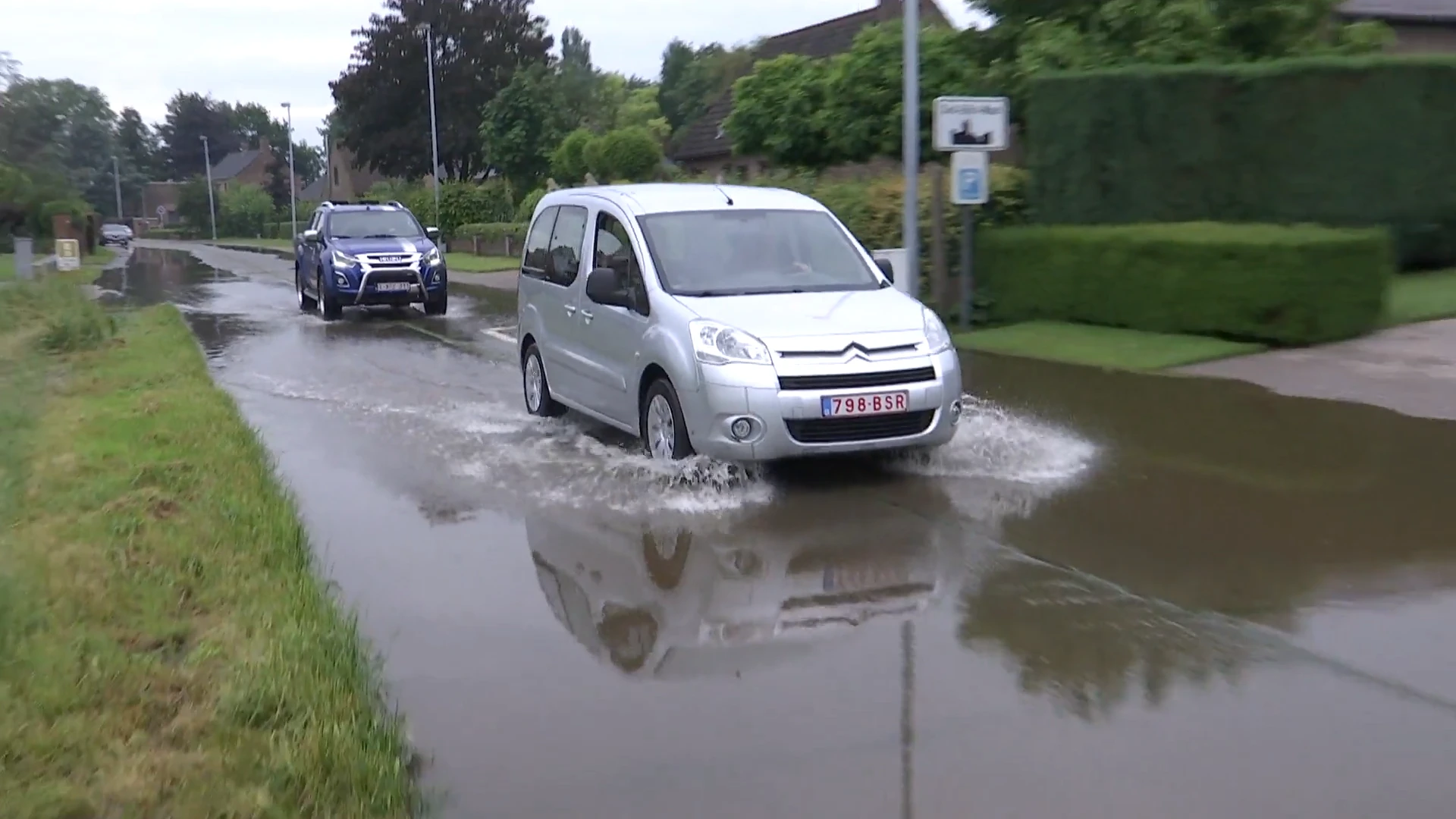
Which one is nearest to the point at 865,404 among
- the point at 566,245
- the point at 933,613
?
the point at 933,613

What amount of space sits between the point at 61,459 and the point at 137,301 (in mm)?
18615

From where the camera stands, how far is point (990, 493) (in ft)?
26.8

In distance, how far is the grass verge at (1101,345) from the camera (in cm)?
1298

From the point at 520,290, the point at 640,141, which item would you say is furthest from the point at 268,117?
the point at 520,290

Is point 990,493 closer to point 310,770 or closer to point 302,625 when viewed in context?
point 302,625

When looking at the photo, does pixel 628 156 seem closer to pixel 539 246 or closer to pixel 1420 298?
pixel 1420 298

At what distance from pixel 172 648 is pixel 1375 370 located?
32.2 feet

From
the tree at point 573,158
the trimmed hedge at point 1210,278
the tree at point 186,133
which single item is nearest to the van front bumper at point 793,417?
the trimmed hedge at point 1210,278

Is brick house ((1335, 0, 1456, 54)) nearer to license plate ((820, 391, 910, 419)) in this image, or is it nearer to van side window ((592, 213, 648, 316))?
van side window ((592, 213, 648, 316))

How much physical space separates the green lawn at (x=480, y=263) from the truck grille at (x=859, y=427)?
27.5 metres

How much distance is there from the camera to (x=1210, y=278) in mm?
13562

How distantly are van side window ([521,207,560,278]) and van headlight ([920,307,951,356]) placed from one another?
3490 mm

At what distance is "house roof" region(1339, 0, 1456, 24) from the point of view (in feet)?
85.9


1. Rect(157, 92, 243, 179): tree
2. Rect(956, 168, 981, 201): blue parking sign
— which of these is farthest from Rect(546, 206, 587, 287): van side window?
Rect(157, 92, 243, 179): tree
